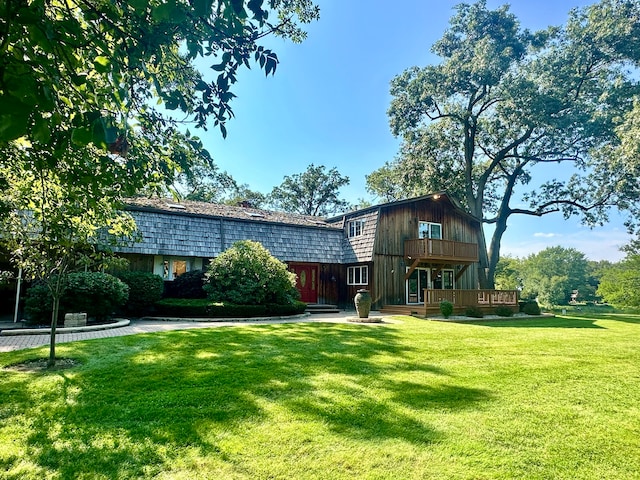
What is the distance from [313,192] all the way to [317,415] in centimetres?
3427

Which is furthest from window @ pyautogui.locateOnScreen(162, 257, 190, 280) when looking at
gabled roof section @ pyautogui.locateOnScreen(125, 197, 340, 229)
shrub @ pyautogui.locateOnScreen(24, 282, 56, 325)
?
shrub @ pyautogui.locateOnScreen(24, 282, 56, 325)

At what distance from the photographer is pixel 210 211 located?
17.8m

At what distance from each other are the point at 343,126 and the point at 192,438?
1898cm

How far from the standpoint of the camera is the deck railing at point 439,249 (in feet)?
57.7

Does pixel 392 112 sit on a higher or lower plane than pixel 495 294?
higher

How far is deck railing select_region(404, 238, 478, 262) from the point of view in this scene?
17594 mm

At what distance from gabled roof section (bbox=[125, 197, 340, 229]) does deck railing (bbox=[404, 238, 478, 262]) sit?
15.5ft

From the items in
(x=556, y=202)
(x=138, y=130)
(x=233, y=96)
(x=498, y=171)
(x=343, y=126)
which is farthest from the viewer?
(x=498, y=171)

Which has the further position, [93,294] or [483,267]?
[483,267]

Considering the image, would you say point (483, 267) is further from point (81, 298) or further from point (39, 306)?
point (39, 306)

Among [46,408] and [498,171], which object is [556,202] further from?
[46,408]

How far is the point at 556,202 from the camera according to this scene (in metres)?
23.0

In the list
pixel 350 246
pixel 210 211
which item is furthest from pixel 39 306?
pixel 350 246

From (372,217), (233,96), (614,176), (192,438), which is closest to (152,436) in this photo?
(192,438)
